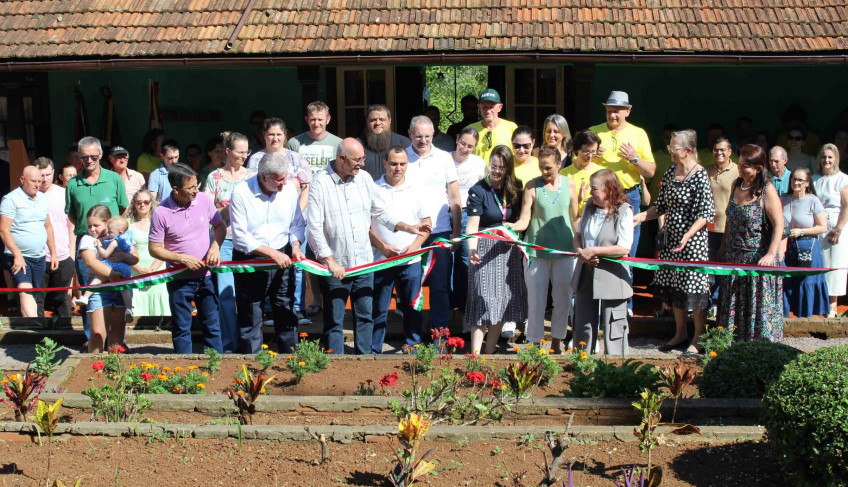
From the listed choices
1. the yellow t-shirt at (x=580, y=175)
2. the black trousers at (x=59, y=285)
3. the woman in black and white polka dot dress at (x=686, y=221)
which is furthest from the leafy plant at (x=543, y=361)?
the black trousers at (x=59, y=285)

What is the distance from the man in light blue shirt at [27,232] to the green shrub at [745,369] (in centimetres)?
671

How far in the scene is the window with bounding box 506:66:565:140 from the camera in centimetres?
1300

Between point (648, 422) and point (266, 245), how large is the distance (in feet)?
13.2

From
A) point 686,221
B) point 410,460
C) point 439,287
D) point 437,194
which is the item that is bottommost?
point 410,460

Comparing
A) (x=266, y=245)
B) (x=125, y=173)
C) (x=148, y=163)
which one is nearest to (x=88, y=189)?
(x=125, y=173)

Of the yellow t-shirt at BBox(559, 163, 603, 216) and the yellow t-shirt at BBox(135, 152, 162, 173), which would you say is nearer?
the yellow t-shirt at BBox(559, 163, 603, 216)

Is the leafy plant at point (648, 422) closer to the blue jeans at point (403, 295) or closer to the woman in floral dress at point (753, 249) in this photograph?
the woman in floral dress at point (753, 249)

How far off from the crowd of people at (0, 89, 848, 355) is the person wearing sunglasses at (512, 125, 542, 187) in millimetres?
17

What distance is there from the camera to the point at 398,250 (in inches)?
346

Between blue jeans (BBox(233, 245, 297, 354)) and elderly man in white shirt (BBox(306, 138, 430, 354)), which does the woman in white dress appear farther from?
blue jeans (BBox(233, 245, 297, 354))

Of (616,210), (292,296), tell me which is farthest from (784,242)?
(292,296)

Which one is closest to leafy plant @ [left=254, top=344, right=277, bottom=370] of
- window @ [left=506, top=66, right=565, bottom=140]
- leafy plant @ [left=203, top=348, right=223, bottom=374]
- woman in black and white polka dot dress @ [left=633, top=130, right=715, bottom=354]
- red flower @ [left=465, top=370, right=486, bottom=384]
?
leafy plant @ [left=203, top=348, right=223, bottom=374]

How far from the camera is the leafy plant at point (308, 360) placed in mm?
7387

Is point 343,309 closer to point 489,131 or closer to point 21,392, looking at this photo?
point 489,131
